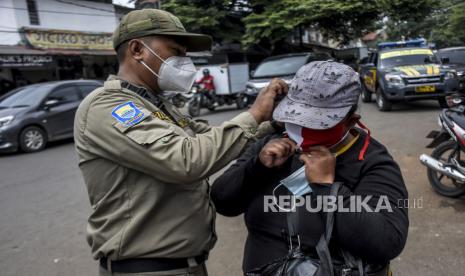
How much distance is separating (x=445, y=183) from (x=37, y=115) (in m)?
7.80

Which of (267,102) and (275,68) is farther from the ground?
(267,102)

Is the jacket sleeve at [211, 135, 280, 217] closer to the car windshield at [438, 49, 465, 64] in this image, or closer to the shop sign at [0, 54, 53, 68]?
the car windshield at [438, 49, 465, 64]

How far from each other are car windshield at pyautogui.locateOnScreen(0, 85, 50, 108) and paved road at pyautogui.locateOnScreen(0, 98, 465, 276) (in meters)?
2.48

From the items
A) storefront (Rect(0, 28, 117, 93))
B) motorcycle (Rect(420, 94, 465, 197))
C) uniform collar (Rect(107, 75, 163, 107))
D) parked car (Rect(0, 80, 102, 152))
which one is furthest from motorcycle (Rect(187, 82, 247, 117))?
uniform collar (Rect(107, 75, 163, 107))

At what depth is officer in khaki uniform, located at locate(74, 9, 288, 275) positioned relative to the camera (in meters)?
1.32

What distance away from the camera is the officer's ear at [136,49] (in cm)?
156

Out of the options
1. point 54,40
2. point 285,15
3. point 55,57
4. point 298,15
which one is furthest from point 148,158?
point 298,15

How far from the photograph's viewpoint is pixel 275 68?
38.8 ft

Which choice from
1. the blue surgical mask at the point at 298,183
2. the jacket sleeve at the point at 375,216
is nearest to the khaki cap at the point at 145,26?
the blue surgical mask at the point at 298,183

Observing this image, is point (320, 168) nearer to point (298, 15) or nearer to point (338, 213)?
point (338, 213)

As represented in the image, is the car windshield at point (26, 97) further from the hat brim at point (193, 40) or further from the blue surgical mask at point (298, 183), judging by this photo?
the blue surgical mask at point (298, 183)

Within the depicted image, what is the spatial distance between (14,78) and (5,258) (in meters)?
14.4

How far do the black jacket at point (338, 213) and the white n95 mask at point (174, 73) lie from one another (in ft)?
1.37

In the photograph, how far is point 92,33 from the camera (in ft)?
62.3
